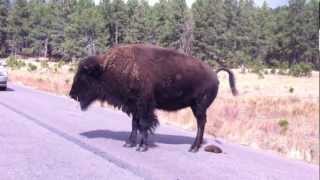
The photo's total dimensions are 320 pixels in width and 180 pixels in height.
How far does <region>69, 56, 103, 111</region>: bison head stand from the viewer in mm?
11203

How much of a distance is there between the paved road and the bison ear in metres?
1.22

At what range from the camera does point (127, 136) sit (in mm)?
12156

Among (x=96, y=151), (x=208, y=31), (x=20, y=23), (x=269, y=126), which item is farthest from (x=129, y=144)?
(x=20, y=23)

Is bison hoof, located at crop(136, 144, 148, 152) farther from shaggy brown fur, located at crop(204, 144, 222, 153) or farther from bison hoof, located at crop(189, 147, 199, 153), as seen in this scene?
shaggy brown fur, located at crop(204, 144, 222, 153)

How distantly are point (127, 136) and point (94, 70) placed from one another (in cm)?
170

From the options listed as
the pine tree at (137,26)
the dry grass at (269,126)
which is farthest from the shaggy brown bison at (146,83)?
the pine tree at (137,26)

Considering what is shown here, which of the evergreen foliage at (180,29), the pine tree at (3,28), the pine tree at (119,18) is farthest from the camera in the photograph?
the pine tree at (3,28)

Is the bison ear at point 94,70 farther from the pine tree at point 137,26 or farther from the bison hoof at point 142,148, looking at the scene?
the pine tree at point 137,26

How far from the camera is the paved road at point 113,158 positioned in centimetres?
795

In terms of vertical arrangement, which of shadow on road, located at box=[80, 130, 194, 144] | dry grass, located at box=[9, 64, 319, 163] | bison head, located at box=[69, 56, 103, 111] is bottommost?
dry grass, located at box=[9, 64, 319, 163]

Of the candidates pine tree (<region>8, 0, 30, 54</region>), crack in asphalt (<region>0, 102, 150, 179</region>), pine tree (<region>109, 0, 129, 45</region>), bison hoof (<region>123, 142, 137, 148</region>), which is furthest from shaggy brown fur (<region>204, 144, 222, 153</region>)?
pine tree (<region>8, 0, 30, 54</region>)

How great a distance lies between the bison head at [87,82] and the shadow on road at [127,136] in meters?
0.70

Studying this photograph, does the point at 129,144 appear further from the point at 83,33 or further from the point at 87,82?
the point at 83,33

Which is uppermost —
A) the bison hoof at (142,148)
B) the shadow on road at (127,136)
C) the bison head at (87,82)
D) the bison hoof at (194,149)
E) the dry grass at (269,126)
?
the bison head at (87,82)
